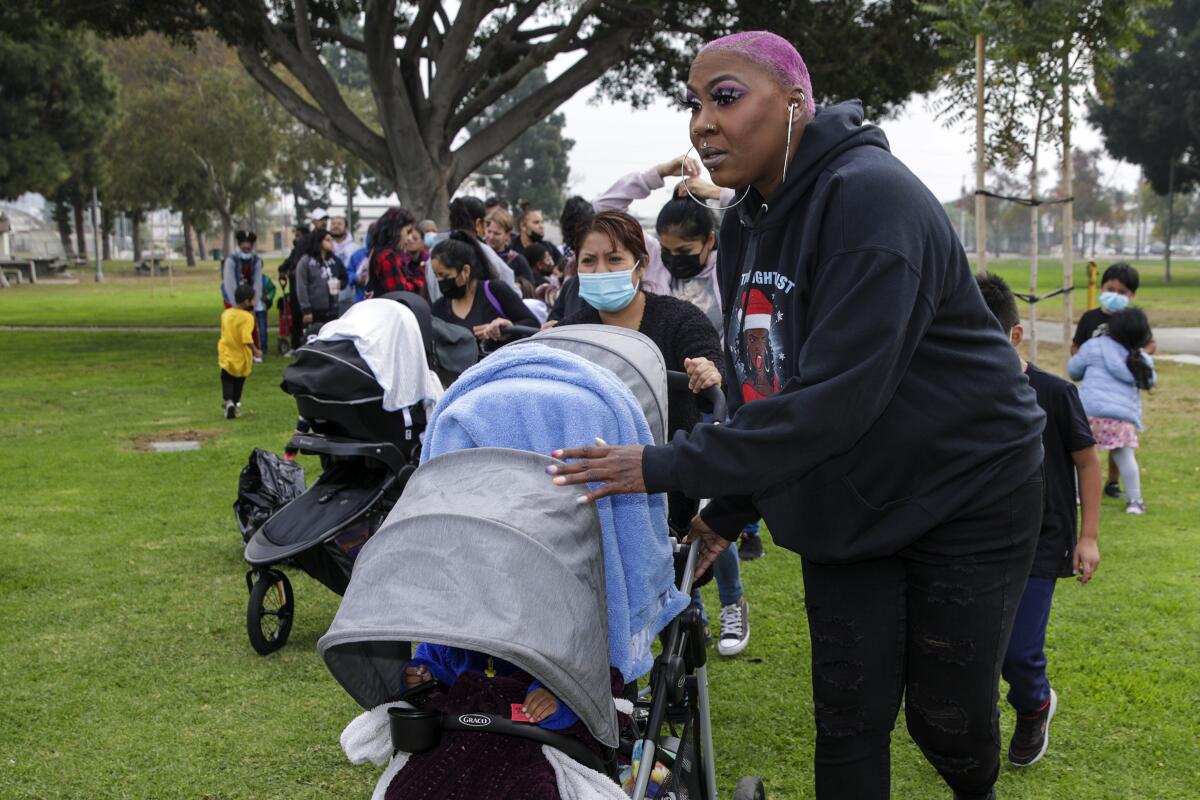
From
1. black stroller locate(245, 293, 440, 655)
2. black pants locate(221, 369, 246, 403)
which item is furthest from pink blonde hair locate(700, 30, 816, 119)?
black pants locate(221, 369, 246, 403)

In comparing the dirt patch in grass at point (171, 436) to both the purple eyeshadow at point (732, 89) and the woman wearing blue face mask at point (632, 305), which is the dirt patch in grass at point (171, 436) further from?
the purple eyeshadow at point (732, 89)

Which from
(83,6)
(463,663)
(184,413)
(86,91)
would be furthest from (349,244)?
(86,91)

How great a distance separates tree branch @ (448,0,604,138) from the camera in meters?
18.6

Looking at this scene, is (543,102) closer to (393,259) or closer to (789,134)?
(393,259)

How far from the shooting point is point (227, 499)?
835 centimetres

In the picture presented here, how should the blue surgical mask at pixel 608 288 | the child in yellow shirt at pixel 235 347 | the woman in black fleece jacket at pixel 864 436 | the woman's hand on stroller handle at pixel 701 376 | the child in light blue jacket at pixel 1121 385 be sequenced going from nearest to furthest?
the woman in black fleece jacket at pixel 864 436 → the woman's hand on stroller handle at pixel 701 376 → the blue surgical mask at pixel 608 288 → the child in light blue jacket at pixel 1121 385 → the child in yellow shirt at pixel 235 347

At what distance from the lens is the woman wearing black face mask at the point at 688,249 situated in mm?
5211

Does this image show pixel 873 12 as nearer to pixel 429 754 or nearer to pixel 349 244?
pixel 349 244

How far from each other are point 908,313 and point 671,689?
3.60 feet

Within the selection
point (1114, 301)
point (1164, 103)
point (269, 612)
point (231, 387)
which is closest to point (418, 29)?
point (231, 387)

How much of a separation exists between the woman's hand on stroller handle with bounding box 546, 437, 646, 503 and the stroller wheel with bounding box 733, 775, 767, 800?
1.27 metres

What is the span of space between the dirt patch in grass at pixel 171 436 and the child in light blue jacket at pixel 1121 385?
744 cm

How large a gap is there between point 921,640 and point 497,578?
1.00 meters

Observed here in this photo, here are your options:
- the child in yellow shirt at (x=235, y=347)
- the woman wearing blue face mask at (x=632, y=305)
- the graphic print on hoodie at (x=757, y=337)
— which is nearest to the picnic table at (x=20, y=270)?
the child in yellow shirt at (x=235, y=347)
